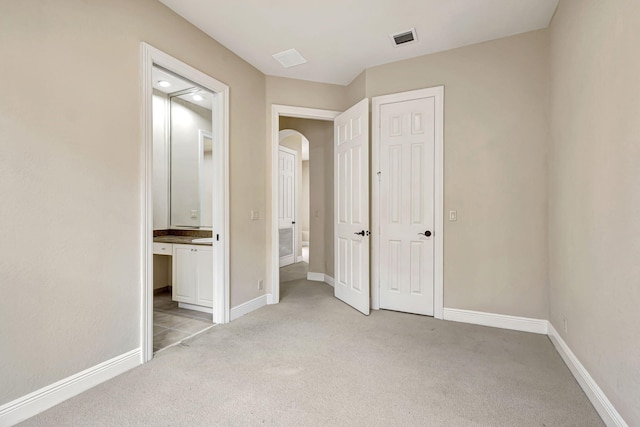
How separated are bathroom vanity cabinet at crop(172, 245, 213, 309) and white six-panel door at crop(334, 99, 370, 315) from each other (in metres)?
1.60

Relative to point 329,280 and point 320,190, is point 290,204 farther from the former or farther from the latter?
point 329,280

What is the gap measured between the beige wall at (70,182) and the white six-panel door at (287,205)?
12.7 feet

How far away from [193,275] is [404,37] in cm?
338

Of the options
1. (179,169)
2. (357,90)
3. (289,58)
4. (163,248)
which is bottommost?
(163,248)

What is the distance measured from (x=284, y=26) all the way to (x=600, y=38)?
7.69 ft

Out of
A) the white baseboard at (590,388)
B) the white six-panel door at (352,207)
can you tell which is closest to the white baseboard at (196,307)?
the white six-panel door at (352,207)

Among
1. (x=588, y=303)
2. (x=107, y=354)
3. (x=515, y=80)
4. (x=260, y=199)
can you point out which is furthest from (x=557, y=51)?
(x=107, y=354)

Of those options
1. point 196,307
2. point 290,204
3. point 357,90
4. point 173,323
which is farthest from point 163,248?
point 290,204

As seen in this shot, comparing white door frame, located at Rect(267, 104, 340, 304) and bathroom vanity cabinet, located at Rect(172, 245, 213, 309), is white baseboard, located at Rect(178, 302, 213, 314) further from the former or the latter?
white door frame, located at Rect(267, 104, 340, 304)

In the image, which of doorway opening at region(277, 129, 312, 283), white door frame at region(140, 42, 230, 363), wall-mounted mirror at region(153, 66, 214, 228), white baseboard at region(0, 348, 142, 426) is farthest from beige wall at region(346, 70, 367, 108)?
white baseboard at region(0, 348, 142, 426)

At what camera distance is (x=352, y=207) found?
12.0ft

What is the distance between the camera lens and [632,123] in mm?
1482

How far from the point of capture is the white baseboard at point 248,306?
3299mm

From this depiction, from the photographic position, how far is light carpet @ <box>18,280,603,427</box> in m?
1.72
